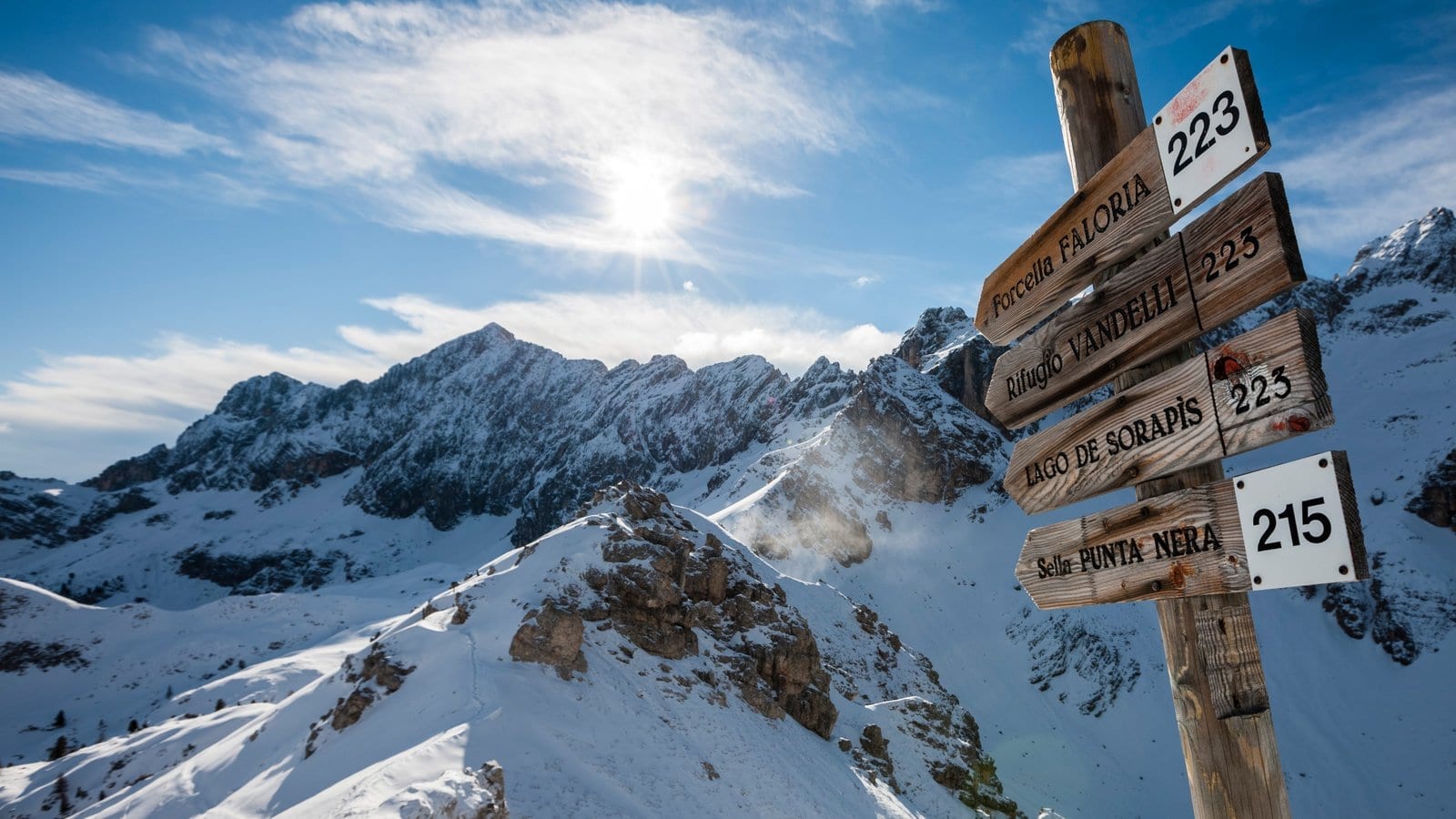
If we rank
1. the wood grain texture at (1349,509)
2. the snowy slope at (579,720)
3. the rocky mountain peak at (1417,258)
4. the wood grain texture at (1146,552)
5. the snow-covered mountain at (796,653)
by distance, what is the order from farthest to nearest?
the rocky mountain peak at (1417,258), the snow-covered mountain at (796,653), the snowy slope at (579,720), the wood grain texture at (1146,552), the wood grain texture at (1349,509)

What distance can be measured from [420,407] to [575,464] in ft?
199

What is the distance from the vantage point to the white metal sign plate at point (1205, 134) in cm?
266

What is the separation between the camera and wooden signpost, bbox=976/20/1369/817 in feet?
8.16

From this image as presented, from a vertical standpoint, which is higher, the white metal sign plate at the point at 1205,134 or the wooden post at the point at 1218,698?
the white metal sign plate at the point at 1205,134

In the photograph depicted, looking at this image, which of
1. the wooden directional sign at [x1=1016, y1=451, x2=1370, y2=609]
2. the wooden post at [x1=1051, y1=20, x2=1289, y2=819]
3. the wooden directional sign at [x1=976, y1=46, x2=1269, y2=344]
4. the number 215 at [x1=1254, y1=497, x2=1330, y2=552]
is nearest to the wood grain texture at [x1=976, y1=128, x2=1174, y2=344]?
the wooden directional sign at [x1=976, y1=46, x2=1269, y2=344]

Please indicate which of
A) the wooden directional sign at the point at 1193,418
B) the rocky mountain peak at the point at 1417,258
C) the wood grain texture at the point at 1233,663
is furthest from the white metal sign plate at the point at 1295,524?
the rocky mountain peak at the point at 1417,258

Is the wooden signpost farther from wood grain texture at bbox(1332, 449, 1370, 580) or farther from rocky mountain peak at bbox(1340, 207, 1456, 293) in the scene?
rocky mountain peak at bbox(1340, 207, 1456, 293)

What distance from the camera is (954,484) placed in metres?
64.3

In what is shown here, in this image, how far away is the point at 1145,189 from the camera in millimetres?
3145

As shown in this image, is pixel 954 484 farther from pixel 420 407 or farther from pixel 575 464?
pixel 420 407

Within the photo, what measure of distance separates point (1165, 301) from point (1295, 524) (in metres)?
1.11

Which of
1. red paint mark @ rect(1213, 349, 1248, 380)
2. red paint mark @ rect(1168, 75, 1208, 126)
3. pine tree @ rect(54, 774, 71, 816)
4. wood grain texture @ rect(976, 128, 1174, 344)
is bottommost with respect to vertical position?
pine tree @ rect(54, 774, 71, 816)

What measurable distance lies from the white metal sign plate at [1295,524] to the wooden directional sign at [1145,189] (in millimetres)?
1228

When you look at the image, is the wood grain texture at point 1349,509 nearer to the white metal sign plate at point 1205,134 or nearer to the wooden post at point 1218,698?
the wooden post at point 1218,698
